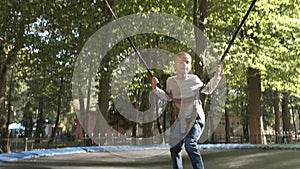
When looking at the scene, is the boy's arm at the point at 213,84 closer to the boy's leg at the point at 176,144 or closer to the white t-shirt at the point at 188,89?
the white t-shirt at the point at 188,89

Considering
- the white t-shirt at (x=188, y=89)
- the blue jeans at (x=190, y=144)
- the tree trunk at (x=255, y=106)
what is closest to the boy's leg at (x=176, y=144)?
the blue jeans at (x=190, y=144)

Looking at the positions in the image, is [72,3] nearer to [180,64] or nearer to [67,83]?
[67,83]

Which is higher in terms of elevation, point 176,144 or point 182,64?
point 182,64

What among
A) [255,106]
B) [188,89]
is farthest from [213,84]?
[255,106]

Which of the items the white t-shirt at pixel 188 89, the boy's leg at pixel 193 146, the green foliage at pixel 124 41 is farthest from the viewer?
the green foliage at pixel 124 41

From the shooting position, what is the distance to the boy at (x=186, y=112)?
7.59ft

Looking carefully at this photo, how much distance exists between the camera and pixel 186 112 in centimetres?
238

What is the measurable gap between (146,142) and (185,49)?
182 inches

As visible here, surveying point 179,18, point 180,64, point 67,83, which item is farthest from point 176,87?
point 67,83

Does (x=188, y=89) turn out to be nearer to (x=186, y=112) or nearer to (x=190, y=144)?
(x=186, y=112)

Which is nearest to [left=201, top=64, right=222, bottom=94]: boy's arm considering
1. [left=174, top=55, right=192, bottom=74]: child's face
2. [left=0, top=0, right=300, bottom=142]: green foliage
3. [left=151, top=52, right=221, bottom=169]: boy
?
[left=151, top=52, right=221, bottom=169]: boy

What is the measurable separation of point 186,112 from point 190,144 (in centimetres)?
24

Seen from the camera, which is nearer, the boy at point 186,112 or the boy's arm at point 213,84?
the boy at point 186,112

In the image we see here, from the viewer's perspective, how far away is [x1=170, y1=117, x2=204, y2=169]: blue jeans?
7.52ft
